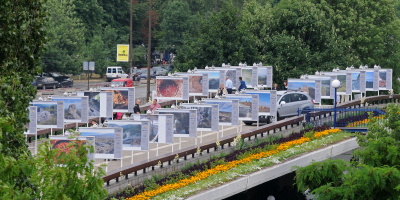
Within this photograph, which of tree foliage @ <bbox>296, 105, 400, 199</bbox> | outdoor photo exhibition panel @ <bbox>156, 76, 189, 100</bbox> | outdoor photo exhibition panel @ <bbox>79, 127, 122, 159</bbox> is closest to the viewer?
tree foliage @ <bbox>296, 105, 400, 199</bbox>

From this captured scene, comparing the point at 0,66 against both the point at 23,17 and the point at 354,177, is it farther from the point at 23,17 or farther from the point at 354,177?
the point at 354,177

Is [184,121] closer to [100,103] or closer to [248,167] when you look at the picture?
[248,167]

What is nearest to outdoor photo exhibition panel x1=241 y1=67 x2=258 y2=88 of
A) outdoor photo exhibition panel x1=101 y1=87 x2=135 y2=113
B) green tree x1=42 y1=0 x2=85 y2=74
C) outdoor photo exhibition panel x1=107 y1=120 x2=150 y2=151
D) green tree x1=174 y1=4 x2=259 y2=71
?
green tree x1=174 y1=4 x2=259 y2=71

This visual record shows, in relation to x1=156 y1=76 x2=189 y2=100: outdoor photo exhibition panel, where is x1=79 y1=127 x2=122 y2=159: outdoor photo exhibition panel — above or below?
below

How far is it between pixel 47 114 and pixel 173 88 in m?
7.92

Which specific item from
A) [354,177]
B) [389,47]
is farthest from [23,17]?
[389,47]

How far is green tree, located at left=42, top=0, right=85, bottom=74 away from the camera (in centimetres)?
7119

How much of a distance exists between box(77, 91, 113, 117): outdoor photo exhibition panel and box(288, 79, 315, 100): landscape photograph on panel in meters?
11.1

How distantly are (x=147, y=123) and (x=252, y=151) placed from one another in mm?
4162

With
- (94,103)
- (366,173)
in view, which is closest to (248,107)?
(94,103)

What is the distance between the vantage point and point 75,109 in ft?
80.9

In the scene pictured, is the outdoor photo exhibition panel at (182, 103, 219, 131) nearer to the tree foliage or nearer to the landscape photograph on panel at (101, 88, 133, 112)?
the landscape photograph on panel at (101, 88, 133, 112)

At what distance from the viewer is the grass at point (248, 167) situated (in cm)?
1850

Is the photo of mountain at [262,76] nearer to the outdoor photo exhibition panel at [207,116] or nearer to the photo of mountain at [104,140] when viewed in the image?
the outdoor photo exhibition panel at [207,116]
